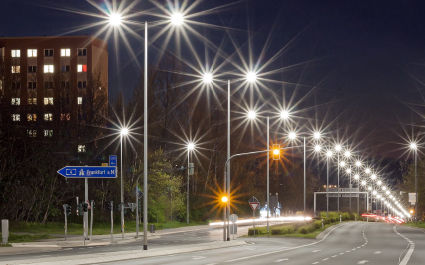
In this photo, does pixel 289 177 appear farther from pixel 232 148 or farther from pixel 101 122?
pixel 101 122

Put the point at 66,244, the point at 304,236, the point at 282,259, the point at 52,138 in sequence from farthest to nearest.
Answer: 1. the point at 52,138
2. the point at 304,236
3. the point at 66,244
4. the point at 282,259

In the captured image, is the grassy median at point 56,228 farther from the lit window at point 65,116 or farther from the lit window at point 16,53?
the lit window at point 16,53

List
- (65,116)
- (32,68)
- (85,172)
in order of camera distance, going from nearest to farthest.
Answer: (85,172)
(65,116)
(32,68)

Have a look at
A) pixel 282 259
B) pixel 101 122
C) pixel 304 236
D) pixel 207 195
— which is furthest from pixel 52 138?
pixel 282 259

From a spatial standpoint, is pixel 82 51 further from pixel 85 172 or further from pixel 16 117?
pixel 85 172

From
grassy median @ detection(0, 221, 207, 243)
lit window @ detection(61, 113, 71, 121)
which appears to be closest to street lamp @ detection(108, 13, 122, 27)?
grassy median @ detection(0, 221, 207, 243)

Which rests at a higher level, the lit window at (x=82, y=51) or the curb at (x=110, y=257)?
the lit window at (x=82, y=51)

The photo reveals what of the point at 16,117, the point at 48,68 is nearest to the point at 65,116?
the point at 16,117

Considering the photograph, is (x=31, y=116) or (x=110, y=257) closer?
(x=110, y=257)

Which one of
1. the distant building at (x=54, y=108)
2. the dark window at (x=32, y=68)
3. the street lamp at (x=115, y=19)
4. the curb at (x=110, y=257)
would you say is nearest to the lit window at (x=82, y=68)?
the dark window at (x=32, y=68)

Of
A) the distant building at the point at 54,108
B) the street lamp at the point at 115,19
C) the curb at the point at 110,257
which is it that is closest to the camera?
the curb at the point at 110,257

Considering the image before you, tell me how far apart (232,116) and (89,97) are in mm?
25544

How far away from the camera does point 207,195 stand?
84.6m

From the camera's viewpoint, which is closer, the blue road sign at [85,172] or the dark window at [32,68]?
the blue road sign at [85,172]
